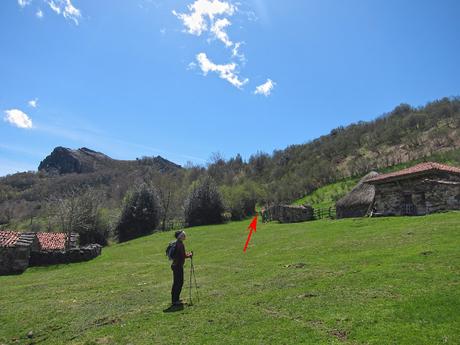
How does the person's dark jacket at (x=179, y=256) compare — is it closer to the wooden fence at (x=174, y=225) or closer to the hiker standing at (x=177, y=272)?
the hiker standing at (x=177, y=272)

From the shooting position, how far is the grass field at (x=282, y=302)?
794 centimetres

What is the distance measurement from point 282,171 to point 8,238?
8807 cm

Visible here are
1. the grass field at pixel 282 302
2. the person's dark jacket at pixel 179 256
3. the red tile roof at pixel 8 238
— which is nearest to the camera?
the grass field at pixel 282 302

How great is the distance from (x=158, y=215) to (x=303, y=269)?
146ft

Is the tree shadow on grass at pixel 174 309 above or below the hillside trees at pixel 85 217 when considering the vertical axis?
below

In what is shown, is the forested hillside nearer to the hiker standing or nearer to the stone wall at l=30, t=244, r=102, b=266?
the stone wall at l=30, t=244, r=102, b=266

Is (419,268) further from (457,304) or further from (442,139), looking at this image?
(442,139)

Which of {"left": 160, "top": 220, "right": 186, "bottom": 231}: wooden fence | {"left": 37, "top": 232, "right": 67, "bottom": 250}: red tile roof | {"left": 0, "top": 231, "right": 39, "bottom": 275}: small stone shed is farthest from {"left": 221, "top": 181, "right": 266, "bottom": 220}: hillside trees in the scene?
{"left": 0, "top": 231, "right": 39, "bottom": 275}: small stone shed

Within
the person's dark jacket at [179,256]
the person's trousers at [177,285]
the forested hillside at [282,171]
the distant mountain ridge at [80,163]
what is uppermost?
the distant mountain ridge at [80,163]

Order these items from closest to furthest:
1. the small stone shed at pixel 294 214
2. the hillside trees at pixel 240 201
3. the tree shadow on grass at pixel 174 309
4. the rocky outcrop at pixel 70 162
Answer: the tree shadow on grass at pixel 174 309, the small stone shed at pixel 294 214, the hillside trees at pixel 240 201, the rocky outcrop at pixel 70 162

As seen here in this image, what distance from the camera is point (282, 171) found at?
11181 centimetres

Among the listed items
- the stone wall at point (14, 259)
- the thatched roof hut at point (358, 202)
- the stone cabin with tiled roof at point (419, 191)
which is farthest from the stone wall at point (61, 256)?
the stone cabin with tiled roof at point (419, 191)

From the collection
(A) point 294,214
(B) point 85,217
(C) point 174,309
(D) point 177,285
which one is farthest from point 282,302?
(B) point 85,217

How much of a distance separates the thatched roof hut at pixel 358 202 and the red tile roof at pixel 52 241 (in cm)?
3031
